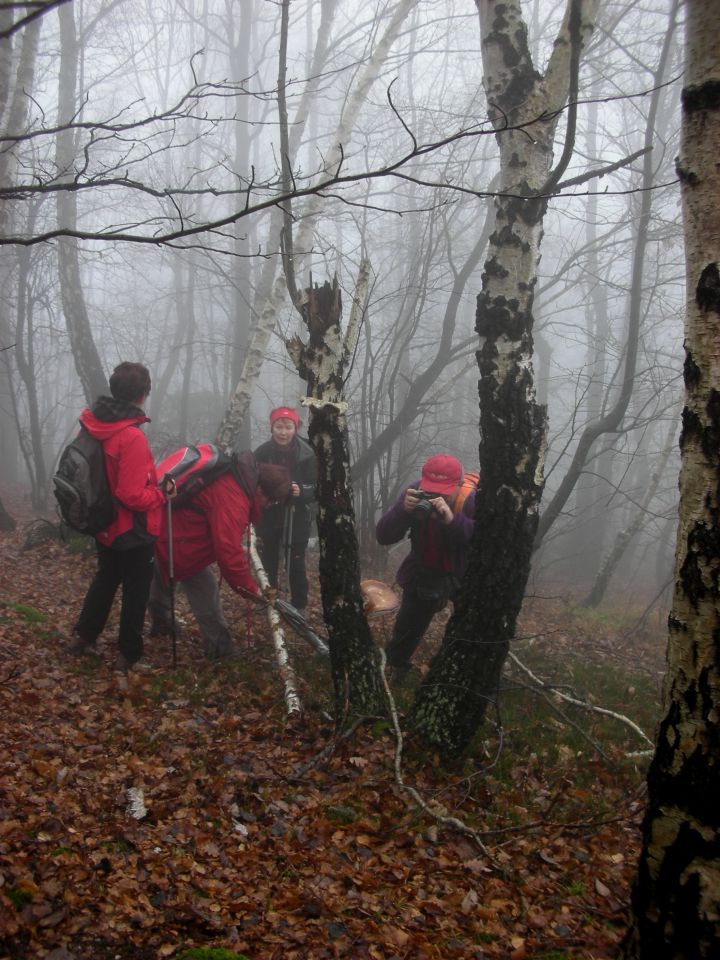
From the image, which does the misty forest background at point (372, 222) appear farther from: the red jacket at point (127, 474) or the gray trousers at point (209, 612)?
the gray trousers at point (209, 612)

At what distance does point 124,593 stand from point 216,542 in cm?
81

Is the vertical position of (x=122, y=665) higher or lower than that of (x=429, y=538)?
lower

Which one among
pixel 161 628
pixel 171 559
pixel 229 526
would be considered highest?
pixel 229 526

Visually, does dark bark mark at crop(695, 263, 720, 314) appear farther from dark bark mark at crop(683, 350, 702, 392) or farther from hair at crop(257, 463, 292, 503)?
hair at crop(257, 463, 292, 503)

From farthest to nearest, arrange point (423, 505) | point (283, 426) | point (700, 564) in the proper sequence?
point (283, 426) → point (423, 505) → point (700, 564)

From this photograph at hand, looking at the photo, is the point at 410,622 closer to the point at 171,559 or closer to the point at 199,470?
the point at 171,559

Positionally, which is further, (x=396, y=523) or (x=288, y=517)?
(x=288, y=517)

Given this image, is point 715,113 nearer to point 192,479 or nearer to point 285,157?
point 285,157

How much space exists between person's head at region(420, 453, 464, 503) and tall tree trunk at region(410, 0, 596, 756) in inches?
48.6

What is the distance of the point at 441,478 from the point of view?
18.1ft

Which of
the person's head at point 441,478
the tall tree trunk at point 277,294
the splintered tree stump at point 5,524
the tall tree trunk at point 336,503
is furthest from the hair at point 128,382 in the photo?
the splintered tree stump at point 5,524

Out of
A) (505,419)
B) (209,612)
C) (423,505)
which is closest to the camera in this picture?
(505,419)

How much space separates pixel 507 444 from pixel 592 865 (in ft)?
7.75

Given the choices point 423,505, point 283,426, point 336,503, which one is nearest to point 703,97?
point 336,503
